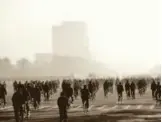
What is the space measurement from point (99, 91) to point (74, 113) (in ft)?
2.41

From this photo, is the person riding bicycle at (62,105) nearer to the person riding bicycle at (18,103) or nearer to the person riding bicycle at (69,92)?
the person riding bicycle at (69,92)

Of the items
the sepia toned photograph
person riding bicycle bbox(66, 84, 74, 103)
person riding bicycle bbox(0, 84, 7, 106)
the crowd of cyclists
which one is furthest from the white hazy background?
person riding bicycle bbox(66, 84, 74, 103)

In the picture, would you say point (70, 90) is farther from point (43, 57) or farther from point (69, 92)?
point (43, 57)

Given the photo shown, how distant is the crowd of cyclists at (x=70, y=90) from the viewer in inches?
222

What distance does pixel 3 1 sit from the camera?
571cm

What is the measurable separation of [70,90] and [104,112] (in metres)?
0.60

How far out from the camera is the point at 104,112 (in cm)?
578

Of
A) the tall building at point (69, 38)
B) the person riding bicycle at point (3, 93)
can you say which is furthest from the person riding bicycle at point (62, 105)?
the person riding bicycle at point (3, 93)

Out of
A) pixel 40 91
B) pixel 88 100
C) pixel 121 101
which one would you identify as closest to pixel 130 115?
pixel 121 101

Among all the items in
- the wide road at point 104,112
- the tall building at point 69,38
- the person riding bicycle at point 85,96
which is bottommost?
the wide road at point 104,112

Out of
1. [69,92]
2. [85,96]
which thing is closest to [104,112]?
[85,96]

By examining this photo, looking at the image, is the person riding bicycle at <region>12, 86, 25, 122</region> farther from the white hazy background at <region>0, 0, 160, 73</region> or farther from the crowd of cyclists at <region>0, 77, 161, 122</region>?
the white hazy background at <region>0, 0, 160, 73</region>

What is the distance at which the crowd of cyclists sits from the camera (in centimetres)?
563

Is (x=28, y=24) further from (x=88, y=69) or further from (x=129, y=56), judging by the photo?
(x=129, y=56)
